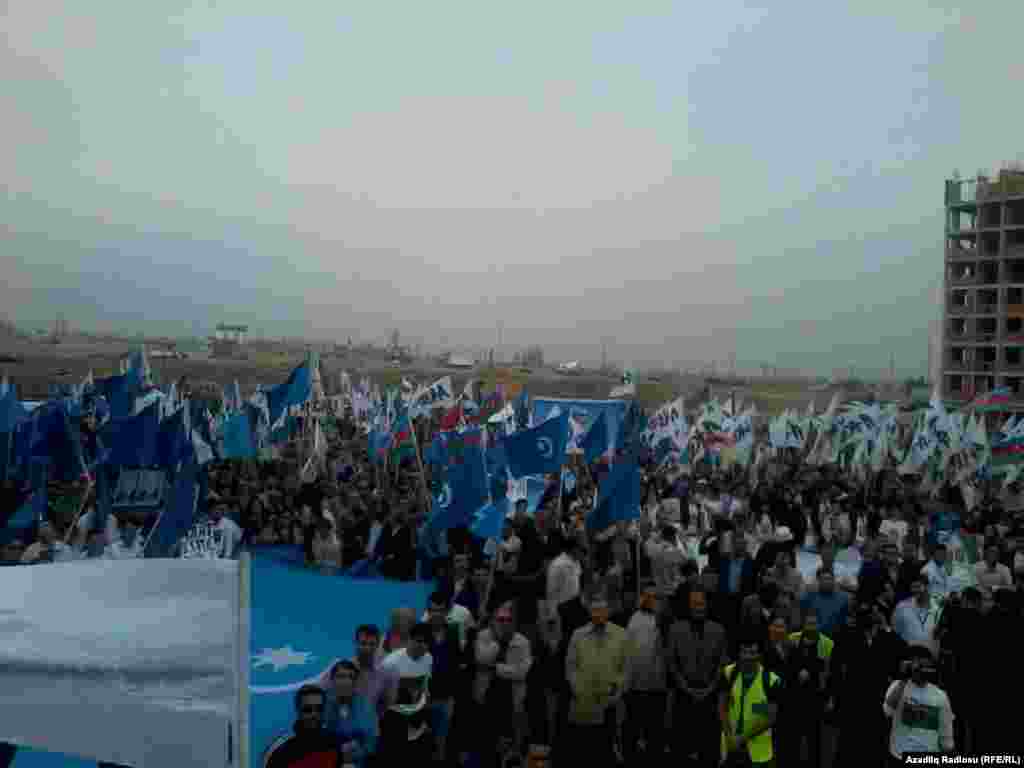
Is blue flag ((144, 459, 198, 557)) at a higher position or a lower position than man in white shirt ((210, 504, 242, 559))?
higher

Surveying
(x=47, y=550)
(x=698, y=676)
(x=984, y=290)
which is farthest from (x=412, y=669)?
(x=984, y=290)

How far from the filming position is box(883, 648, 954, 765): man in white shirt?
17.8 ft

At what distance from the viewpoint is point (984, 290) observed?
2422 inches

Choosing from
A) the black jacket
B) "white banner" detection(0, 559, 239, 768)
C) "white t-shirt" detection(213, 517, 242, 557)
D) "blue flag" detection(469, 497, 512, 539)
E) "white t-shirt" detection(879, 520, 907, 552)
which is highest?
"white banner" detection(0, 559, 239, 768)

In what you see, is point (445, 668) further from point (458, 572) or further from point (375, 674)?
point (458, 572)

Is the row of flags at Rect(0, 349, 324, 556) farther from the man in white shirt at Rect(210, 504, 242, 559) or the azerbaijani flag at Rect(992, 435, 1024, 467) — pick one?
the azerbaijani flag at Rect(992, 435, 1024, 467)

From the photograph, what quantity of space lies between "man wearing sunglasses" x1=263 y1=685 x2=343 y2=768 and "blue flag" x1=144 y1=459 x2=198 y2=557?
11.8ft

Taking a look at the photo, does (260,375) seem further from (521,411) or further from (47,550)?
(47,550)

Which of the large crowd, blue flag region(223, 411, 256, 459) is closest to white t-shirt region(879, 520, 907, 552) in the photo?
the large crowd

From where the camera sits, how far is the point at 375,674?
18.3 feet

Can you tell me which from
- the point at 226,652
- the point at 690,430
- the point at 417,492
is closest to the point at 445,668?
the point at 226,652

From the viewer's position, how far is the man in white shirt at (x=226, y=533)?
10625 mm

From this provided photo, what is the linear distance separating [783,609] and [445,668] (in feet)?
8.93

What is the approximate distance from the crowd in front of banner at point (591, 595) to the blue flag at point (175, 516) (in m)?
0.02
